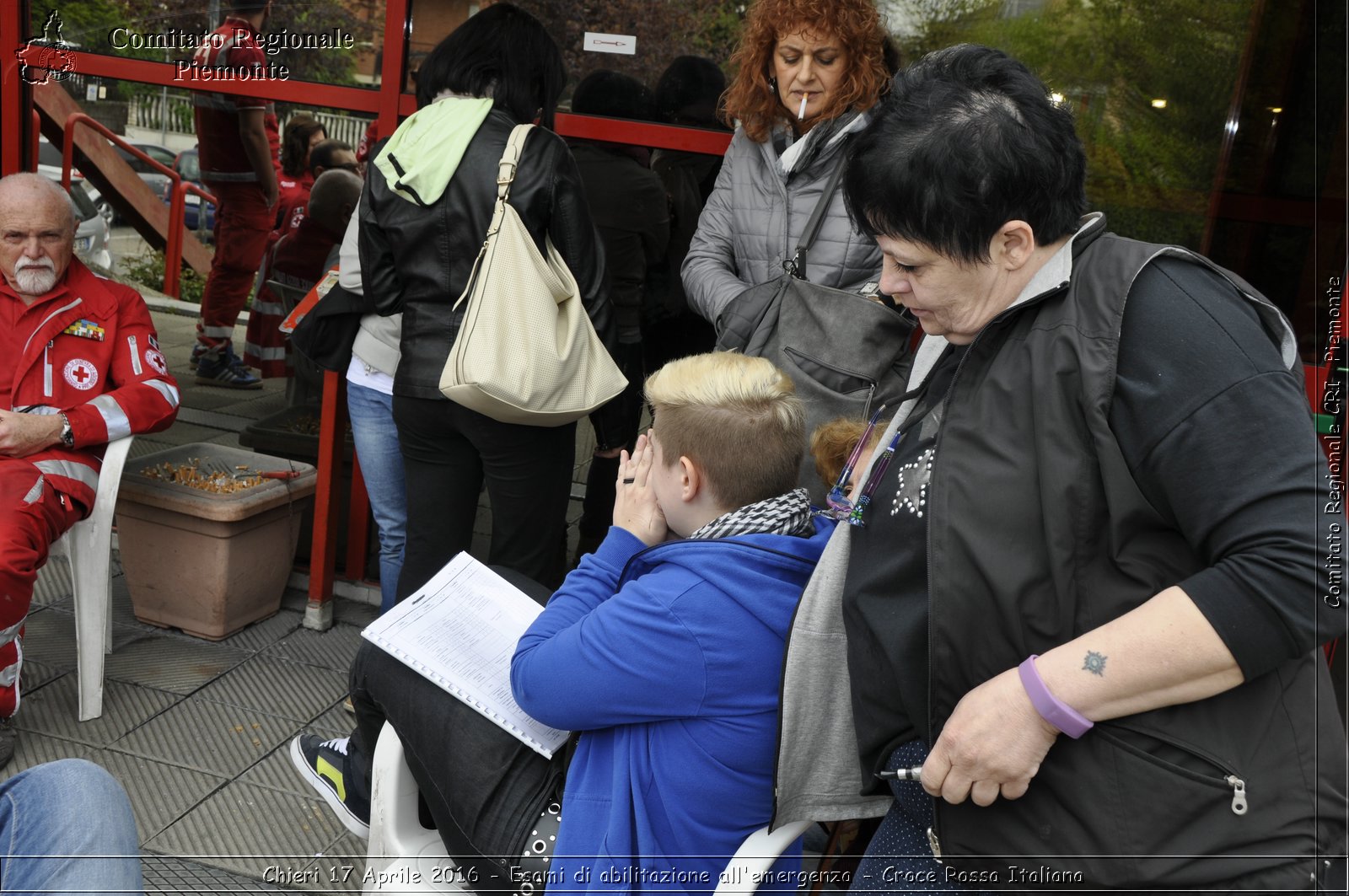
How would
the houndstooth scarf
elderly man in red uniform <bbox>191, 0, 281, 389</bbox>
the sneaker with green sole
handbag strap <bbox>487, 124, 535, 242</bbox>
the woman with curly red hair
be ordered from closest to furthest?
1. the houndstooth scarf
2. the sneaker with green sole
3. the woman with curly red hair
4. handbag strap <bbox>487, 124, 535, 242</bbox>
5. elderly man in red uniform <bbox>191, 0, 281, 389</bbox>

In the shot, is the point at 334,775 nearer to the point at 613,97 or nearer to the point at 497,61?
the point at 497,61

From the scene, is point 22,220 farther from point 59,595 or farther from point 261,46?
point 59,595

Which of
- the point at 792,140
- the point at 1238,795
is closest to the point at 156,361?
the point at 792,140

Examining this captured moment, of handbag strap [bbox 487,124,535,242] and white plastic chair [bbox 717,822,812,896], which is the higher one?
handbag strap [bbox 487,124,535,242]

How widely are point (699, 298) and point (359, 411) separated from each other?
1179 millimetres

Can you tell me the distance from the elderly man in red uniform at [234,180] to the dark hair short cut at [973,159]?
9.87 feet

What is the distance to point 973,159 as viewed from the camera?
133cm

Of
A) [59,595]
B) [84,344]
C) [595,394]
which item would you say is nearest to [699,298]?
[595,394]

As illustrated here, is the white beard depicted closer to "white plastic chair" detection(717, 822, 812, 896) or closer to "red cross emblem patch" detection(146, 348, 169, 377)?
"red cross emblem patch" detection(146, 348, 169, 377)

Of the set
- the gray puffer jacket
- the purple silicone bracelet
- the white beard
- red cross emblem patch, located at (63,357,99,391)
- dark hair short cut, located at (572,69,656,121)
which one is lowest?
red cross emblem patch, located at (63,357,99,391)

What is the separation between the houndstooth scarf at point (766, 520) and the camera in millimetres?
1735

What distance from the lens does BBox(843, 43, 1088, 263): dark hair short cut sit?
1.33m

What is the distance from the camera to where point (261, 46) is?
369 cm

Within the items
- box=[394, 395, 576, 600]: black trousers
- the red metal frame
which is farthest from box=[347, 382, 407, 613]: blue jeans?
the red metal frame
